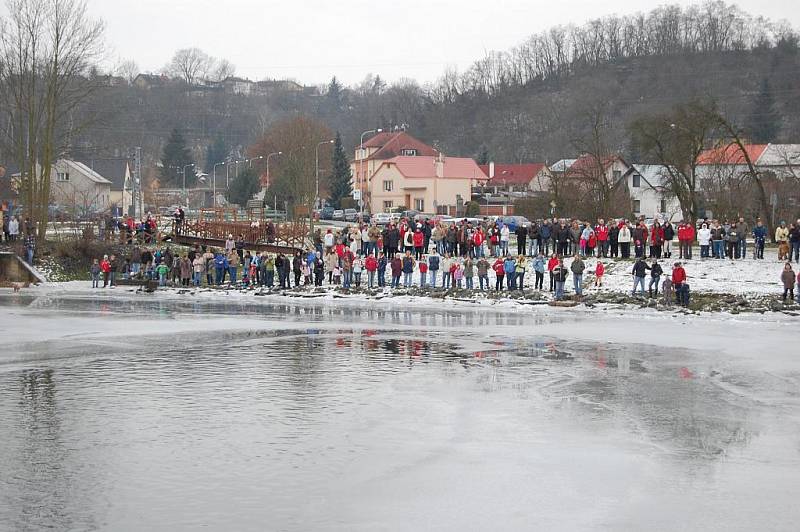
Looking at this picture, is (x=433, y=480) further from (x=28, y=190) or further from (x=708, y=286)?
(x=28, y=190)

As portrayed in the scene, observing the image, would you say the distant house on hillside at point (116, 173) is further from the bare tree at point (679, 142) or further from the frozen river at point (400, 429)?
the frozen river at point (400, 429)

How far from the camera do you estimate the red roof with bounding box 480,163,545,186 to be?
119619mm

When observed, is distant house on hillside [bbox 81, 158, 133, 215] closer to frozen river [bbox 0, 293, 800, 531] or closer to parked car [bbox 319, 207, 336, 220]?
parked car [bbox 319, 207, 336, 220]

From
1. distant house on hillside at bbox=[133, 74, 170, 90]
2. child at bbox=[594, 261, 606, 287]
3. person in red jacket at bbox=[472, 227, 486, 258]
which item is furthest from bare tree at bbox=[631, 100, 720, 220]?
distant house on hillside at bbox=[133, 74, 170, 90]

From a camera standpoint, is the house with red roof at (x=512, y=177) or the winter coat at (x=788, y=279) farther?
the house with red roof at (x=512, y=177)

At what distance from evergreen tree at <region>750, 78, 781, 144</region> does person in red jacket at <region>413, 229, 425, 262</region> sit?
87799 mm

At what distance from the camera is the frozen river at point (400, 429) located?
34.8 ft

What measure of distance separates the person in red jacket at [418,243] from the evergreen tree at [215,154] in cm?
11878

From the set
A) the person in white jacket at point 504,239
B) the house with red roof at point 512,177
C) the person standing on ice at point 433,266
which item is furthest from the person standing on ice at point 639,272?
the house with red roof at point 512,177

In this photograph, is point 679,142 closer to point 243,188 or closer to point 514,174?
point 243,188

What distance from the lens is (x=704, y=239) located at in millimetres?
36281

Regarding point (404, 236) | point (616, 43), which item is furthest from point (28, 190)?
point (616, 43)

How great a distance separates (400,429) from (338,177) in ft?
277

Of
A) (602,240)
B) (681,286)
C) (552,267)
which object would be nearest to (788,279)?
(681,286)
